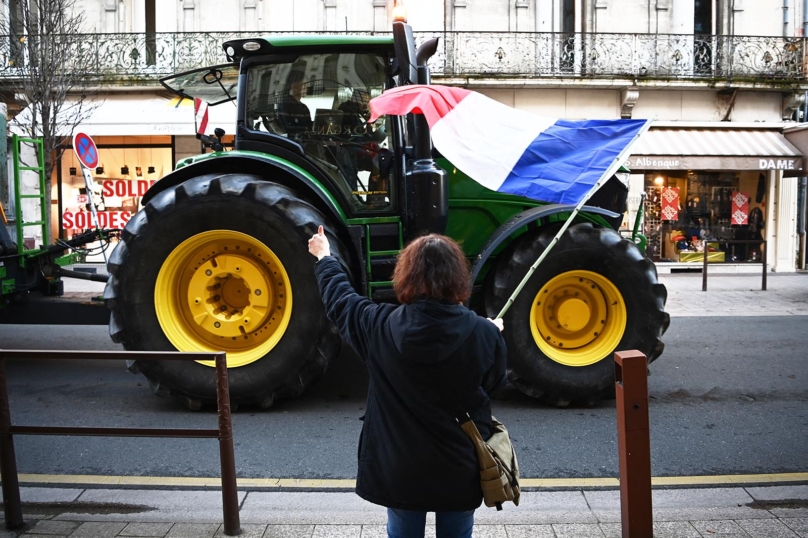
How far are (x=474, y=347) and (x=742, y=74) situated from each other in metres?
17.6

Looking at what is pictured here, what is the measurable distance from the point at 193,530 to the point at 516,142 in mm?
2828

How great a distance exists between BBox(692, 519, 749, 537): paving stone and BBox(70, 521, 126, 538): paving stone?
2.87 metres

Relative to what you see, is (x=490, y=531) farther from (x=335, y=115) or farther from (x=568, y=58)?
(x=568, y=58)

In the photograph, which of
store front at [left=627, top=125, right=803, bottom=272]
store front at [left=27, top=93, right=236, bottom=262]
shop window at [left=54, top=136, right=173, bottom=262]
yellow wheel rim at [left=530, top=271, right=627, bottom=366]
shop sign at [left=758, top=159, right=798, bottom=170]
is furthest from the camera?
shop window at [left=54, top=136, right=173, bottom=262]

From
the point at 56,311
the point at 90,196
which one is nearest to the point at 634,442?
the point at 56,311

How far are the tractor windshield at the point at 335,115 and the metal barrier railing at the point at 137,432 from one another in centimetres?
267

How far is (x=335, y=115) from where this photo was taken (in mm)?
5777

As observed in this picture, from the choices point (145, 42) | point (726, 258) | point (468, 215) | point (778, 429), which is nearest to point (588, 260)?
point (468, 215)

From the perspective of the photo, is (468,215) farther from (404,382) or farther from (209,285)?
(404,382)

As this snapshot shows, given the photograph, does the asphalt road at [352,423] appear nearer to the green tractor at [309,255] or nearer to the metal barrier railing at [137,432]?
the green tractor at [309,255]

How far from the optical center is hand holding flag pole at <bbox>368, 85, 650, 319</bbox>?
4.22 metres

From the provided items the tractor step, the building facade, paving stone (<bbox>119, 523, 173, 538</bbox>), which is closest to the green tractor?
the tractor step

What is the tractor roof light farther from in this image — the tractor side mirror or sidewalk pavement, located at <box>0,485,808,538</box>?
sidewalk pavement, located at <box>0,485,808,538</box>

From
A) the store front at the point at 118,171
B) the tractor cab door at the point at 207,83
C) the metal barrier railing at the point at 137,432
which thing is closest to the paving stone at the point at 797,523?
the metal barrier railing at the point at 137,432
